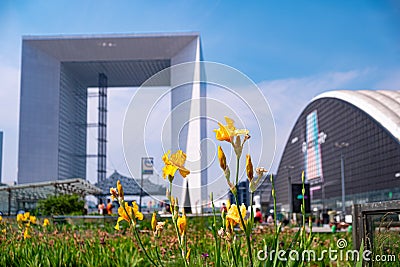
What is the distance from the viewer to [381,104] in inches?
1903

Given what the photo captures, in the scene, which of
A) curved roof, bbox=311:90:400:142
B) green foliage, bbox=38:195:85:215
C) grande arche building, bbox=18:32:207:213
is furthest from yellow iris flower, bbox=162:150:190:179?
curved roof, bbox=311:90:400:142

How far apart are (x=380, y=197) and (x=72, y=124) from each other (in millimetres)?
30350

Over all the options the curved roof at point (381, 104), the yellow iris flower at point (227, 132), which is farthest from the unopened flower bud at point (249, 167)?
the curved roof at point (381, 104)

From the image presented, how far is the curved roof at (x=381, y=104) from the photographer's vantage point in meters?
44.8

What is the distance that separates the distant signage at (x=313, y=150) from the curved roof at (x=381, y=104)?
1020 cm

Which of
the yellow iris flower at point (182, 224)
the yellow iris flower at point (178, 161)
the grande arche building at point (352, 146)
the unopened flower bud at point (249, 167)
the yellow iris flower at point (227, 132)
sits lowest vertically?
the yellow iris flower at point (182, 224)

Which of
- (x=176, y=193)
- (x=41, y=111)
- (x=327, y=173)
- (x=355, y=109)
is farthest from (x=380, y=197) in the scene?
(x=176, y=193)

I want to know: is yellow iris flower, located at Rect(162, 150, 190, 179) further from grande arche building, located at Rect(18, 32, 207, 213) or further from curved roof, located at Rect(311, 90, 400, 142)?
curved roof, located at Rect(311, 90, 400, 142)

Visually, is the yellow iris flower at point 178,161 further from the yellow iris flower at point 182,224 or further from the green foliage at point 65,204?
the green foliage at point 65,204

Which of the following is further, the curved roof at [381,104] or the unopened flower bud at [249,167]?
the curved roof at [381,104]

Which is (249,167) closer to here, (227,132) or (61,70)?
(227,132)

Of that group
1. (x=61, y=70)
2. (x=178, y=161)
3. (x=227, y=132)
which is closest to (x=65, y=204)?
(x=178, y=161)

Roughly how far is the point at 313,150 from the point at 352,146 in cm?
1095

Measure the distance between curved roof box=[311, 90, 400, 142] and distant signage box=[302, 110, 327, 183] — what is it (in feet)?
33.5
